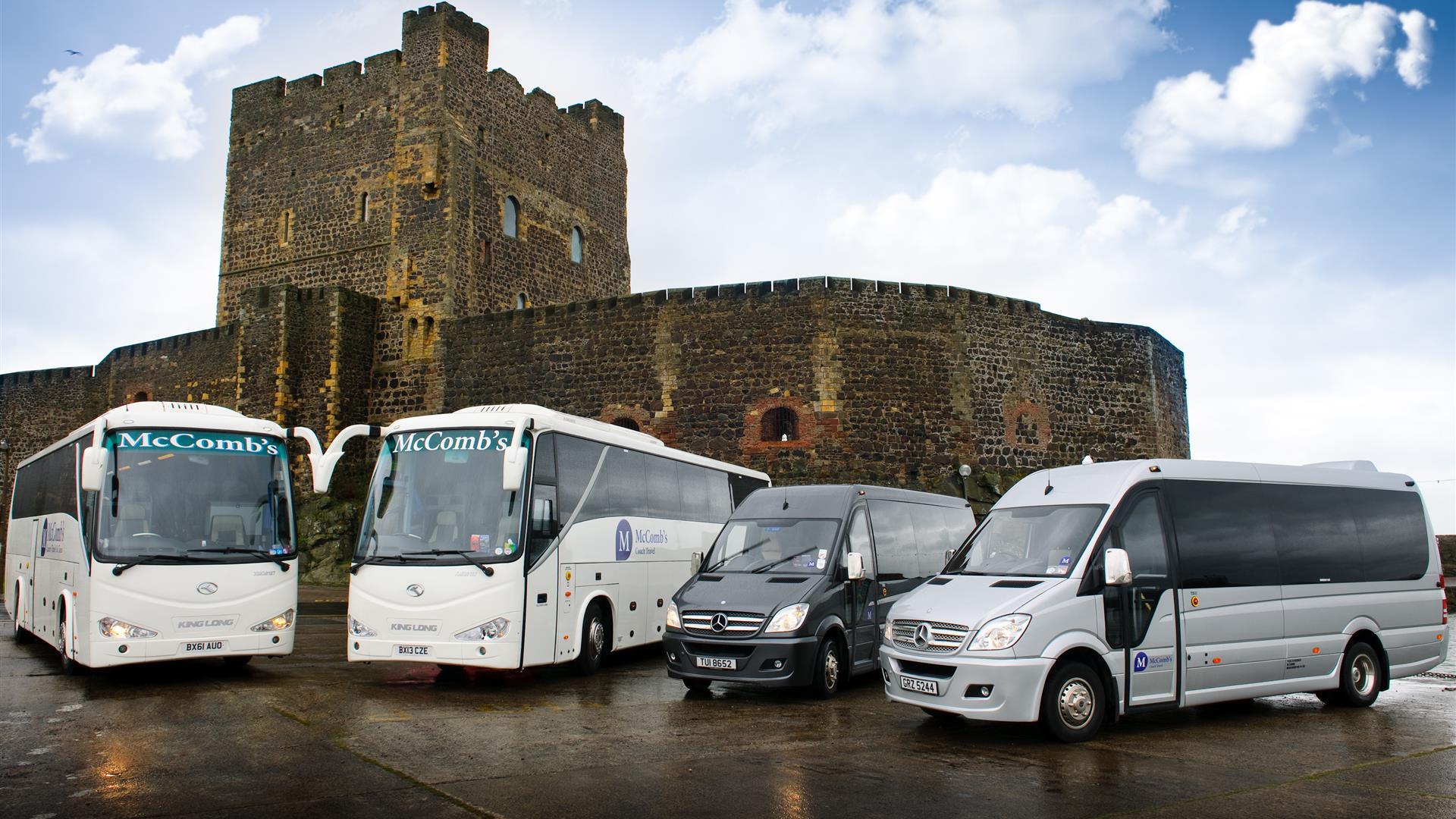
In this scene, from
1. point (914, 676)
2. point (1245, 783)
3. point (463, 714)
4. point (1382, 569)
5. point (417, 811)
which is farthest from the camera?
point (1382, 569)

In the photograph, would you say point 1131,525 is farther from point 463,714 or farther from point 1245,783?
→ point 463,714

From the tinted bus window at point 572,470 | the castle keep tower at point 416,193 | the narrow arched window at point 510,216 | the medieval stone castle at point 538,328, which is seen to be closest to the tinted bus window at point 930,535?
the tinted bus window at point 572,470

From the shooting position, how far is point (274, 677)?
35.2 ft

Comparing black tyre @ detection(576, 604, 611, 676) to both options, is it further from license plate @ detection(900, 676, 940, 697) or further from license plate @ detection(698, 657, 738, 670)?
license plate @ detection(900, 676, 940, 697)

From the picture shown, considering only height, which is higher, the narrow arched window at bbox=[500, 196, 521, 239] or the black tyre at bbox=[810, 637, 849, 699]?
the narrow arched window at bbox=[500, 196, 521, 239]

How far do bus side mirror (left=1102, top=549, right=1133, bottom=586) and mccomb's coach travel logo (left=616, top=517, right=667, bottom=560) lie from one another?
20.0ft

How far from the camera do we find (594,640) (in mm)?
11719

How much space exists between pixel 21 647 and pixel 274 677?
17.6ft

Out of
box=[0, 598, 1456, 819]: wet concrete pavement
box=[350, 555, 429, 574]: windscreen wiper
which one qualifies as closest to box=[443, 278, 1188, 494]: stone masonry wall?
box=[0, 598, 1456, 819]: wet concrete pavement

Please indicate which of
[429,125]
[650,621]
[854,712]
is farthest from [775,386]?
[854,712]

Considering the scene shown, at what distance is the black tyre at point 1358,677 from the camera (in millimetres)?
9312

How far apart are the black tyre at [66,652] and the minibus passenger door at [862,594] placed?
7667 millimetres

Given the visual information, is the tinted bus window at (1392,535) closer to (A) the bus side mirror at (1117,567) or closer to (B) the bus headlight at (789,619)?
(A) the bus side mirror at (1117,567)

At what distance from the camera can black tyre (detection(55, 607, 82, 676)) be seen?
34.3 ft
